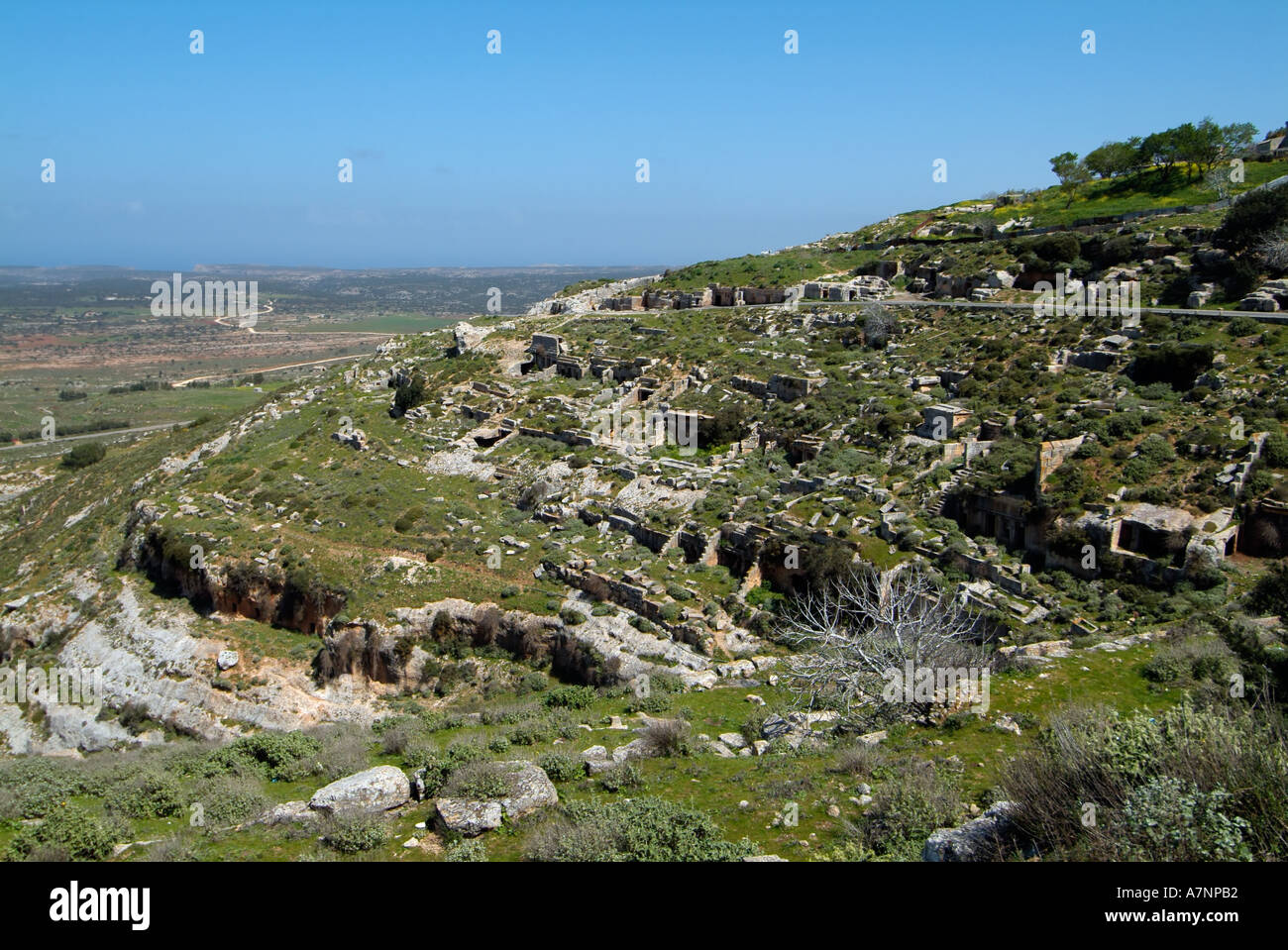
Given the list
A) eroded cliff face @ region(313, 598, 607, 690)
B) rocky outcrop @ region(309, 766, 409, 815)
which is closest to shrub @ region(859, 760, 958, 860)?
rocky outcrop @ region(309, 766, 409, 815)

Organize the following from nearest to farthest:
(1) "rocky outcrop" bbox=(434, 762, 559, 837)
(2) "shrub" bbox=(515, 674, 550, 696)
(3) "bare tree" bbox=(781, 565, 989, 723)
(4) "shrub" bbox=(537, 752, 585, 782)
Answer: (1) "rocky outcrop" bbox=(434, 762, 559, 837)
(4) "shrub" bbox=(537, 752, 585, 782)
(3) "bare tree" bbox=(781, 565, 989, 723)
(2) "shrub" bbox=(515, 674, 550, 696)

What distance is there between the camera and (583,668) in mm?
21734

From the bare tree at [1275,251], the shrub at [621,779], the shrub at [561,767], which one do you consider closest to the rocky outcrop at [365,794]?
the shrub at [561,767]

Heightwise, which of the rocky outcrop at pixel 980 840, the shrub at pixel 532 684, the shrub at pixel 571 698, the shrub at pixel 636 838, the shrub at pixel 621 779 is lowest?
the shrub at pixel 532 684

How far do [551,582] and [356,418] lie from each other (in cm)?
2243

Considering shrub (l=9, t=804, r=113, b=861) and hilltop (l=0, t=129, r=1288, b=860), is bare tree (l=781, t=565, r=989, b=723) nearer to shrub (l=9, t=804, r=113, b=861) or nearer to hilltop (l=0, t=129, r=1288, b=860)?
hilltop (l=0, t=129, r=1288, b=860)

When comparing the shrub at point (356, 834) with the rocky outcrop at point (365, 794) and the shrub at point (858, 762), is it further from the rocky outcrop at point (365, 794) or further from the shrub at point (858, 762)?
the shrub at point (858, 762)

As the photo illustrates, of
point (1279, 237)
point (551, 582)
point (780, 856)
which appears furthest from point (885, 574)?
point (1279, 237)

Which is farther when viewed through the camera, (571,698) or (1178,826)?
(571,698)

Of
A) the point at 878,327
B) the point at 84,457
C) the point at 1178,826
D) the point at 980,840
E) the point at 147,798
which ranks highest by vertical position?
the point at 878,327

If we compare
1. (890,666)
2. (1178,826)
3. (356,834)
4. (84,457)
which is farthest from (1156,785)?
(84,457)

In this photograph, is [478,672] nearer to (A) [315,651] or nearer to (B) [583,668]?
(B) [583,668]

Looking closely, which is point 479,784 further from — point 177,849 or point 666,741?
point 666,741

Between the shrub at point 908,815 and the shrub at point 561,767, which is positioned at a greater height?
the shrub at point 908,815
